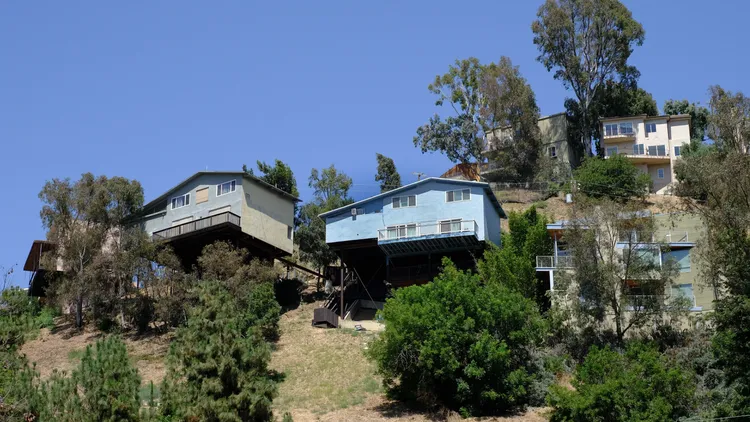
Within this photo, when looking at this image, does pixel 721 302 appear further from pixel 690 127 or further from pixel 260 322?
pixel 690 127

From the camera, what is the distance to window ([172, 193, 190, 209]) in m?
56.3

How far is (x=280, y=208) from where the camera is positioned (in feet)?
183

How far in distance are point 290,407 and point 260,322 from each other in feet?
28.2

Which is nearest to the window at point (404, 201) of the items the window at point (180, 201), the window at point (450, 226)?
the window at point (450, 226)

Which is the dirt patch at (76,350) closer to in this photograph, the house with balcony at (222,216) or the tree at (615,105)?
the house with balcony at (222,216)

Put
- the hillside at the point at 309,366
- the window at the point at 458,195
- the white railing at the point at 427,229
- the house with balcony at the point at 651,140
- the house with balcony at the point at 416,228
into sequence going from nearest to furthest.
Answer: the hillside at the point at 309,366, the white railing at the point at 427,229, the house with balcony at the point at 416,228, the window at the point at 458,195, the house with balcony at the point at 651,140

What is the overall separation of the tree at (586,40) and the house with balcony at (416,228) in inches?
864

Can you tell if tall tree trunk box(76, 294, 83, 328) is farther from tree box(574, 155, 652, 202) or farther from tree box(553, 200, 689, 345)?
tree box(574, 155, 652, 202)

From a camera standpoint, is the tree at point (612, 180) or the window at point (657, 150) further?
the window at point (657, 150)

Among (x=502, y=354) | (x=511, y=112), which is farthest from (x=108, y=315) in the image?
(x=511, y=112)

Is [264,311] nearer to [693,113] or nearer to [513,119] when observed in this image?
[513,119]

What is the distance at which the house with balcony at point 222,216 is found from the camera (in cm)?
5244

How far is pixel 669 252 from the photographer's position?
40688 millimetres

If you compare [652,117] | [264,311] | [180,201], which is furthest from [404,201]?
[652,117]
